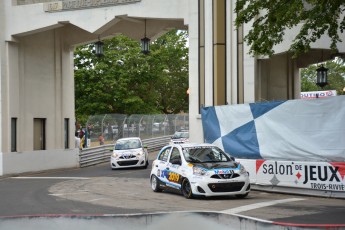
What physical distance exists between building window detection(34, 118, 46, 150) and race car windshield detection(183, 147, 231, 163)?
1372 centimetres

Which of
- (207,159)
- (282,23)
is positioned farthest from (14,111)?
(282,23)

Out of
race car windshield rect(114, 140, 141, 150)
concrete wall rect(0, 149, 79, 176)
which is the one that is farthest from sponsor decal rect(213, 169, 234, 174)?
race car windshield rect(114, 140, 141, 150)

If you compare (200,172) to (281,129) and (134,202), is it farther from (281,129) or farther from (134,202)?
(281,129)

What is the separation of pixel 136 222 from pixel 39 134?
19.6m

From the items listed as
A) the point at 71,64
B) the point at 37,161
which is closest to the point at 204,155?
the point at 37,161

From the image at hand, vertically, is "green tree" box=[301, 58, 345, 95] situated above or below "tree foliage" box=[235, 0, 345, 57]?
above

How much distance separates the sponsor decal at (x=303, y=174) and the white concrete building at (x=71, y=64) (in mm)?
4366

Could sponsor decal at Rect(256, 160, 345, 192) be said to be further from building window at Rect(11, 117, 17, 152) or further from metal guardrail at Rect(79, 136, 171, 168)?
metal guardrail at Rect(79, 136, 171, 168)

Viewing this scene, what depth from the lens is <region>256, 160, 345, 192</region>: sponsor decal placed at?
1532 cm

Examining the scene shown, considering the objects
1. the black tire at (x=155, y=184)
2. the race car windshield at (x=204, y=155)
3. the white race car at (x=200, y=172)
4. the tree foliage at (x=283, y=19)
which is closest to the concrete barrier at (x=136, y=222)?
the white race car at (x=200, y=172)

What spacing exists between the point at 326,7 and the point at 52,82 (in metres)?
17.6

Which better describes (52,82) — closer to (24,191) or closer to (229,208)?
(24,191)

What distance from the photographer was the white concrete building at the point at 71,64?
21.6 metres

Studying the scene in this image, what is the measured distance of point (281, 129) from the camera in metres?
17.4
